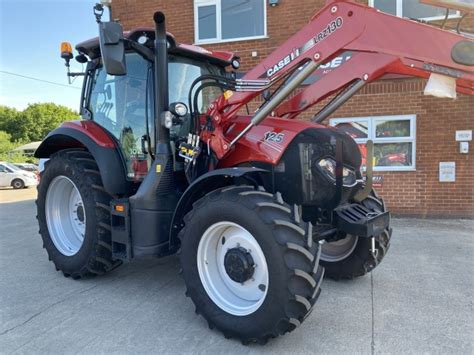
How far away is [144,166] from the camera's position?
4.00 meters

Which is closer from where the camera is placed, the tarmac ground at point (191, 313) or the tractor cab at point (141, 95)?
the tarmac ground at point (191, 313)

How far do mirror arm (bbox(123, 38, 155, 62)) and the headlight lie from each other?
1890mm

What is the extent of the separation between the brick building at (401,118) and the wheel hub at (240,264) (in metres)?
5.62

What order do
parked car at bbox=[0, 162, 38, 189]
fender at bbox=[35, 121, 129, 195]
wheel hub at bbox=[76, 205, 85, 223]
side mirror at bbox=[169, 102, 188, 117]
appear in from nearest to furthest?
side mirror at bbox=[169, 102, 188, 117], fender at bbox=[35, 121, 129, 195], wheel hub at bbox=[76, 205, 85, 223], parked car at bbox=[0, 162, 38, 189]

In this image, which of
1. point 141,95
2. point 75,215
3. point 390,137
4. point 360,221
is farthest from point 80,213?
point 390,137

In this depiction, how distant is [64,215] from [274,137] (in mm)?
2948

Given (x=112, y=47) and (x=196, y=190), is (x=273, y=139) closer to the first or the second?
(x=196, y=190)

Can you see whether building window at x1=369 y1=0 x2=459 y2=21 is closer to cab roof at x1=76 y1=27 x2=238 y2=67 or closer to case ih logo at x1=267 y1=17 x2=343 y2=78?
cab roof at x1=76 y1=27 x2=238 y2=67

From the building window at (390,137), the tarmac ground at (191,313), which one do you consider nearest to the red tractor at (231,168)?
the tarmac ground at (191,313)

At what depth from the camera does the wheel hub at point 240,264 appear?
303cm

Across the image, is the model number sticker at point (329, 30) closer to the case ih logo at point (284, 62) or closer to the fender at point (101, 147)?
the case ih logo at point (284, 62)

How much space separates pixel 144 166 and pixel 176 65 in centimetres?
108

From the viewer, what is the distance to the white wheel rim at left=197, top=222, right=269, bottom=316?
9.93 feet

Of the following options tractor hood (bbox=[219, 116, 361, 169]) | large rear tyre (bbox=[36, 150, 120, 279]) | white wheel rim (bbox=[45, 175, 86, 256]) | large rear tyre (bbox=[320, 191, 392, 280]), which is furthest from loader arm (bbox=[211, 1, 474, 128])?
white wheel rim (bbox=[45, 175, 86, 256])
